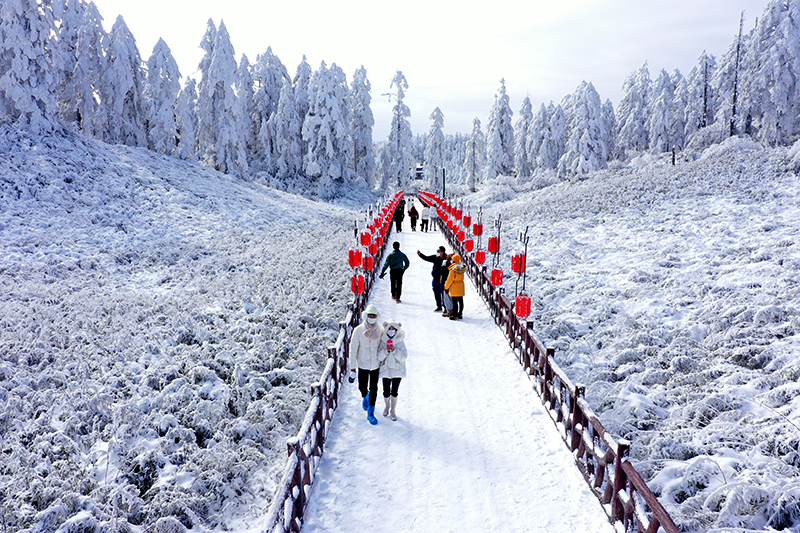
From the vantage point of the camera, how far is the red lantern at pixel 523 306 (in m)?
8.53

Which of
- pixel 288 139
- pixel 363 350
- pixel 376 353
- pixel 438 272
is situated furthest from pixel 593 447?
pixel 288 139

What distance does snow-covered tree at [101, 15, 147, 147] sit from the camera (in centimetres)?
3688

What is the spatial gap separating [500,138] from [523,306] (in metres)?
54.0

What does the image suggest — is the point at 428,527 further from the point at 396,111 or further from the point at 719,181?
the point at 396,111

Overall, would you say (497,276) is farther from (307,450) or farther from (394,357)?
(307,450)

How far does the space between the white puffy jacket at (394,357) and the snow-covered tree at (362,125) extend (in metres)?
49.5

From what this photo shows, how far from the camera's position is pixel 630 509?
4.43 meters

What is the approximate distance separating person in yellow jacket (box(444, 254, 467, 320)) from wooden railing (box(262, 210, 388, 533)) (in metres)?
3.54

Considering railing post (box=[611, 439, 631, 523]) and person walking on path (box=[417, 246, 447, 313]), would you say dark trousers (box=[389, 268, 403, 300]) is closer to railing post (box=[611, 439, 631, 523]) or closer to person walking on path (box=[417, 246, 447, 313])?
person walking on path (box=[417, 246, 447, 313])

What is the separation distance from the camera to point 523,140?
63.6 meters

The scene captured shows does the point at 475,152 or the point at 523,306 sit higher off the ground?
the point at 475,152

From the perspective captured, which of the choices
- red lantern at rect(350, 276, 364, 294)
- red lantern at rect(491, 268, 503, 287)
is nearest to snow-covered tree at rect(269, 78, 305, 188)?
red lantern at rect(350, 276, 364, 294)

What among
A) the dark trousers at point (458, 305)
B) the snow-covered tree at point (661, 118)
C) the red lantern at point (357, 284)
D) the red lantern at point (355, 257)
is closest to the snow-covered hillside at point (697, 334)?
the dark trousers at point (458, 305)

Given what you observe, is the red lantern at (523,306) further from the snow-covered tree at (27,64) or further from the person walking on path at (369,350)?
the snow-covered tree at (27,64)
